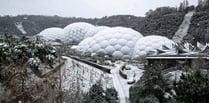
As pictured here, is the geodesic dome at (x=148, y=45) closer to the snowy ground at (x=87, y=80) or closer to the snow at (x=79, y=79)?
the snowy ground at (x=87, y=80)

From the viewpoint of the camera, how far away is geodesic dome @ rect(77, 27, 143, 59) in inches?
978

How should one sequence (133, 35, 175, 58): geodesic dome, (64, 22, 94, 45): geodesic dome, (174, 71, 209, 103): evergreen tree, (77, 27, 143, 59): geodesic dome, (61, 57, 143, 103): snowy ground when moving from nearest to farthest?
(174, 71, 209, 103): evergreen tree, (61, 57, 143, 103): snowy ground, (133, 35, 175, 58): geodesic dome, (77, 27, 143, 59): geodesic dome, (64, 22, 94, 45): geodesic dome

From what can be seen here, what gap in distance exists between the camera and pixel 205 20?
40062 millimetres

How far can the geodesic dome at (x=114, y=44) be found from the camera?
24.8 metres

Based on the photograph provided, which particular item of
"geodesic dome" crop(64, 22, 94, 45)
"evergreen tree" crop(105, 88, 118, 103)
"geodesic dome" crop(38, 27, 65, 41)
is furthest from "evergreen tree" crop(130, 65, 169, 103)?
"geodesic dome" crop(38, 27, 65, 41)

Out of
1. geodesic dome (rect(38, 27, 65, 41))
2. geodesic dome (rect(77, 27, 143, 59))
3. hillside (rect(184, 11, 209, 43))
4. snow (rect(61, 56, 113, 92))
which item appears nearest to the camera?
snow (rect(61, 56, 113, 92))

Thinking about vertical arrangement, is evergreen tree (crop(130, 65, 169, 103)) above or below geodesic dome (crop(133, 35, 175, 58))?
above

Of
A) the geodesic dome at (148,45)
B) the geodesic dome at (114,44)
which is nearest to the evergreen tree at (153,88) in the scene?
the geodesic dome at (148,45)

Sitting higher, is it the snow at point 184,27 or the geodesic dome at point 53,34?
the snow at point 184,27

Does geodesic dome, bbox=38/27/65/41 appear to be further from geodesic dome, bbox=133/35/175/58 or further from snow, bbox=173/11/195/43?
geodesic dome, bbox=133/35/175/58

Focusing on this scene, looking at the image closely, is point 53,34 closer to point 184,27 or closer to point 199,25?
point 184,27

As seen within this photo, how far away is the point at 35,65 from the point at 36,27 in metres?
63.2

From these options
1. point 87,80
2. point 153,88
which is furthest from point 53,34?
point 153,88

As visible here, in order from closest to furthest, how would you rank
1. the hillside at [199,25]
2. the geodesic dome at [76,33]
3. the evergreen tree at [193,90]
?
the evergreen tree at [193,90] → the hillside at [199,25] → the geodesic dome at [76,33]
